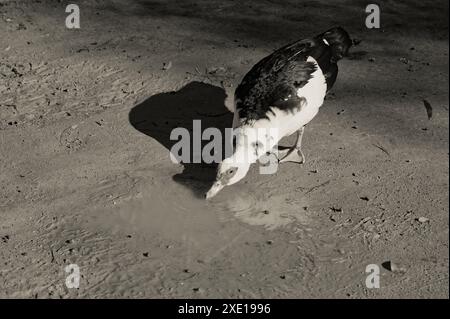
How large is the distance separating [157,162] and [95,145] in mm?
539

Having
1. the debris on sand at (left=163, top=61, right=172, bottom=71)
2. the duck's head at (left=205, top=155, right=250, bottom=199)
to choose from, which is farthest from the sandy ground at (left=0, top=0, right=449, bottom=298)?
the duck's head at (left=205, top=155, right=250, bottom=199)

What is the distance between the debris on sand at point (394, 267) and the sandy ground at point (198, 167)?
35 mm

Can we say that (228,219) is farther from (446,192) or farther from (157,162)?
(446,192)

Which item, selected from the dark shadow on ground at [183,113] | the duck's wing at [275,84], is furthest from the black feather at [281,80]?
the dark shadow on ground at [183,113]

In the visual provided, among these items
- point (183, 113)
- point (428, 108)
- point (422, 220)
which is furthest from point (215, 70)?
point (422, 220)

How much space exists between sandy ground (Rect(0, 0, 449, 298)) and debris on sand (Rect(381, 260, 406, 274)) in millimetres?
35

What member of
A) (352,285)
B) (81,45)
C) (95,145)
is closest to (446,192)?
(352,285)

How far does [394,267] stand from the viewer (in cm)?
425

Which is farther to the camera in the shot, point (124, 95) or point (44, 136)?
point (124, 95)

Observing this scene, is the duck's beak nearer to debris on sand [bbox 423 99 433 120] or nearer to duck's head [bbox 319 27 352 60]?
duck's head [bbox 319 27 352 60]

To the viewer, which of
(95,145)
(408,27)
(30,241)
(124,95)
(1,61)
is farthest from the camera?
(408,27)

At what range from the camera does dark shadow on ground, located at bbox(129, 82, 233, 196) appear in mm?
5633

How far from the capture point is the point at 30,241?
4480 mm

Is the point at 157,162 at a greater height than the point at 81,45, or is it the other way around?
the point at 81,45
